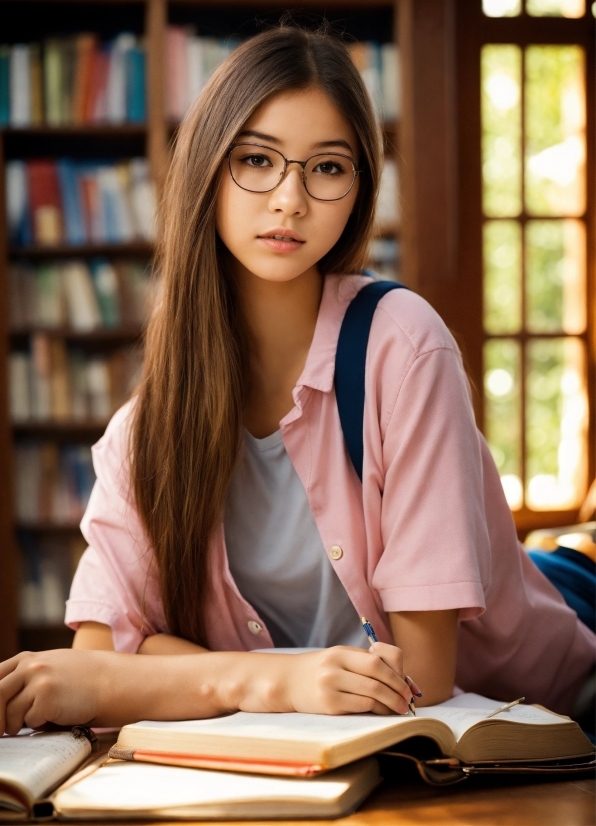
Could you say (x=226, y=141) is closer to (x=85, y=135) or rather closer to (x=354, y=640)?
(x=354, y=640)

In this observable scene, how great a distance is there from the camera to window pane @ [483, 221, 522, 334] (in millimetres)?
3980

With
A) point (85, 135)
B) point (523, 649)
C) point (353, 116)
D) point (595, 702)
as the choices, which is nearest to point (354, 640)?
point (523, 649)

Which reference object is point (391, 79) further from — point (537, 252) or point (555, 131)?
point (537, 252)

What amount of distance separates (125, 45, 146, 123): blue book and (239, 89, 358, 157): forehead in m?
2.57

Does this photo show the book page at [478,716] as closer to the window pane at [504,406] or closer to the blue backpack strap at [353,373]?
the blue backpack strap at [353,373]

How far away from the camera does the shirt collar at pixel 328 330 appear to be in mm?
1267

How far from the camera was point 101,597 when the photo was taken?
4.15 ft

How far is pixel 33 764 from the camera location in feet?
2.68

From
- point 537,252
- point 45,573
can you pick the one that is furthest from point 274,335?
point 537,252

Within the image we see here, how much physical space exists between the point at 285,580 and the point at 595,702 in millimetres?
520

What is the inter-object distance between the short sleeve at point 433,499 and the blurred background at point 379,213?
2399 millimetres

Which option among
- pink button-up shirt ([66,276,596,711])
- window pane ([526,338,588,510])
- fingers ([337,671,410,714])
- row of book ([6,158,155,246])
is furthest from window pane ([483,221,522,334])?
fingers ([337,671,410,714])

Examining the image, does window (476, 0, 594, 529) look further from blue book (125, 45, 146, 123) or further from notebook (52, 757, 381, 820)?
notebook (52, 757, 381, 820)

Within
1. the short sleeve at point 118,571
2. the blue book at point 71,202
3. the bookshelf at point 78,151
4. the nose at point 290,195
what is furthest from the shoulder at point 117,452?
the blue book at point 71,202
